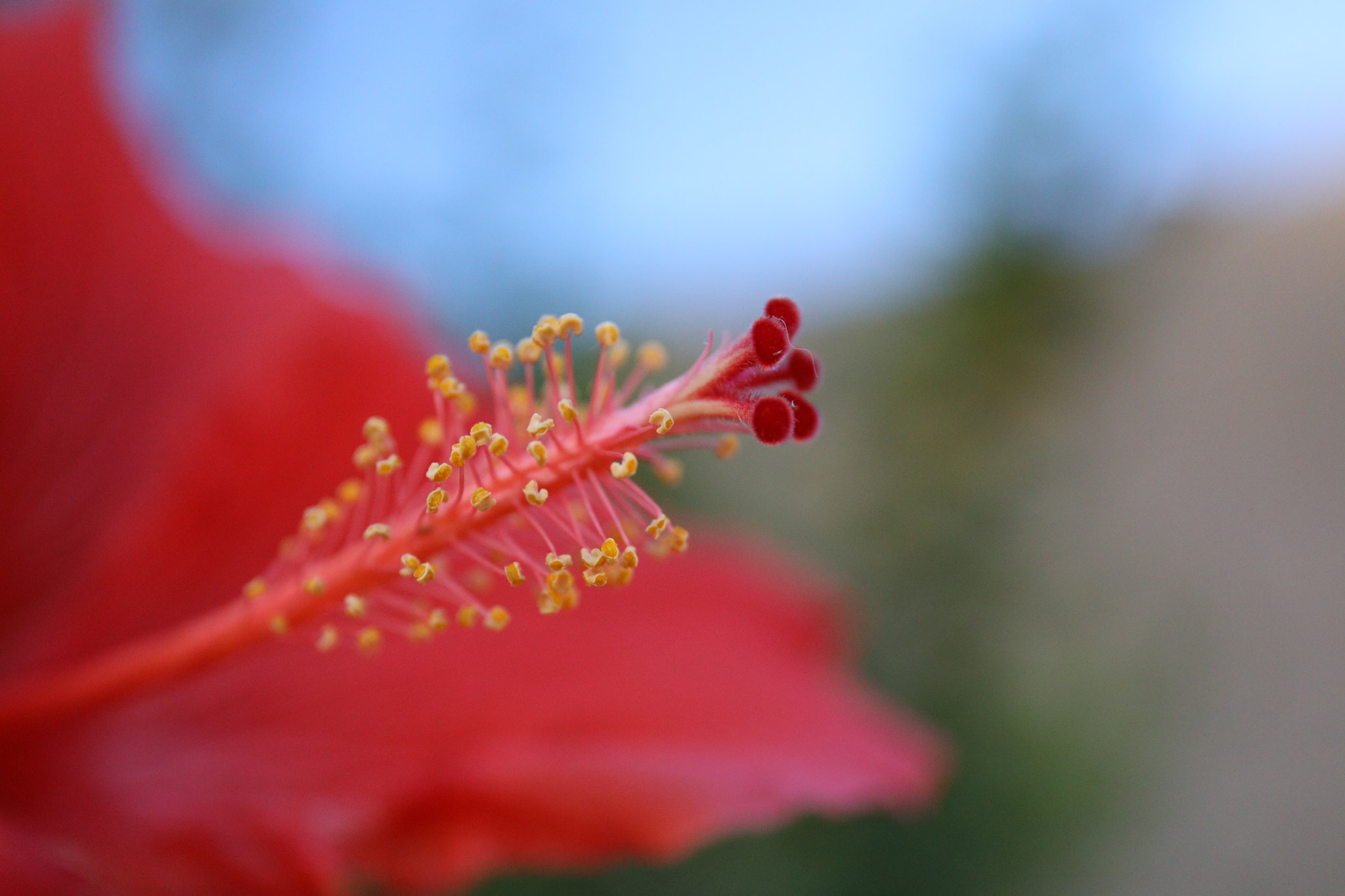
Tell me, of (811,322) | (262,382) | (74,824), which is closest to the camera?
(74,824)

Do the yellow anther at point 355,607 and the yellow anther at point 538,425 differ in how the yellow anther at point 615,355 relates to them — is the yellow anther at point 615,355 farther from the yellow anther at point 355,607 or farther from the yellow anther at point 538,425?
the yellow anther at point 355,607

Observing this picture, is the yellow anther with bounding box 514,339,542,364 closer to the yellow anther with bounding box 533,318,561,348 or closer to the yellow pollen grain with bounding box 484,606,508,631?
the yellow anther with bounding box 533,318,561,348

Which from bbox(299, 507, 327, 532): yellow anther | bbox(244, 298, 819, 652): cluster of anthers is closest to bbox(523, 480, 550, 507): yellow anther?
bbox(244, 298, 819, 652): cluster of anthers

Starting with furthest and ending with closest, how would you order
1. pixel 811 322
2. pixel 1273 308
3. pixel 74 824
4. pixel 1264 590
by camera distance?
pixel 1273 308
pixel 1264 590
pixel 811 322
pixel 74 824

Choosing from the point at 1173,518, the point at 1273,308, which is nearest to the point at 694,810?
the point at 1173,518

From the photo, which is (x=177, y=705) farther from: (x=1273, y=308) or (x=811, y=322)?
(x=1273, y=308)

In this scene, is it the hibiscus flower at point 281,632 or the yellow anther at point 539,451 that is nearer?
the yellow anther at point 539,451

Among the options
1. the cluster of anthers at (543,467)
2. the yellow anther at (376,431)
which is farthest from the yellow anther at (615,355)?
the yellow anther at (376,431)

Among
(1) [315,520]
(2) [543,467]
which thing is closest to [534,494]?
(2) [543,467]
